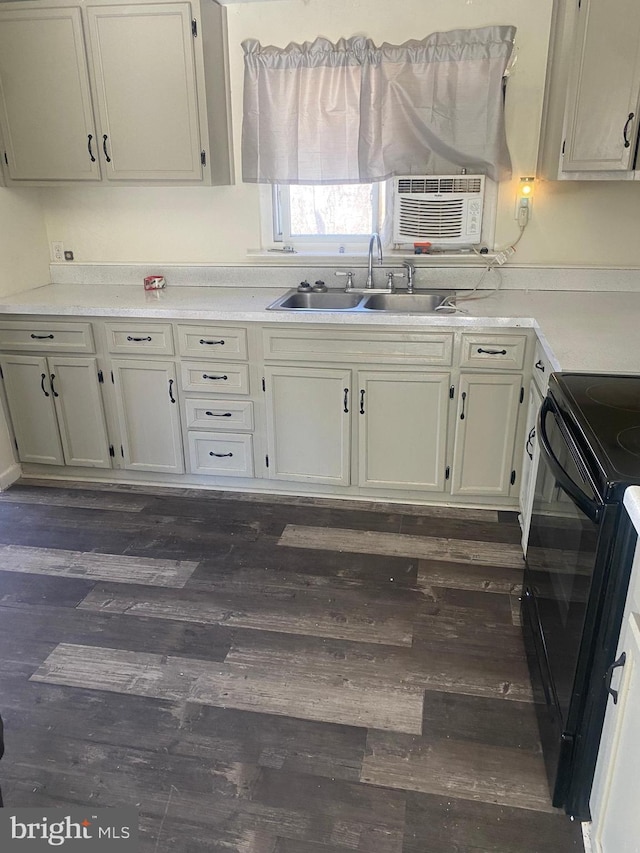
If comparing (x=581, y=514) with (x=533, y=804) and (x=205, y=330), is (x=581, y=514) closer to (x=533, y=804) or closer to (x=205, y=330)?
(x=533, y=804)

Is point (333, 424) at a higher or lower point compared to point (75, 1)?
lower

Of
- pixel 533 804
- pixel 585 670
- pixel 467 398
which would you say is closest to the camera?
pixel 585 670

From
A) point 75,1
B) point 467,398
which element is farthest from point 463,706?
point 75,1

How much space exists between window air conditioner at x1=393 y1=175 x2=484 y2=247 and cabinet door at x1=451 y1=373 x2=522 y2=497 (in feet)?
2.61

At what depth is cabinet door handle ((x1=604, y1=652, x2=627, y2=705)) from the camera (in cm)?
135

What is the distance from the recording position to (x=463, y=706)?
2.01 meters

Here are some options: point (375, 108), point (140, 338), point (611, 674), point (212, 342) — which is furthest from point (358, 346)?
→ point (611, 674)

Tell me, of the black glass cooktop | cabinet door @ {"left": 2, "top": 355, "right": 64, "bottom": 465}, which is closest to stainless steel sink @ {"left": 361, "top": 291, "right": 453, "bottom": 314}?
the black glass cooktop

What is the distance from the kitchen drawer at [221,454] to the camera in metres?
3.27

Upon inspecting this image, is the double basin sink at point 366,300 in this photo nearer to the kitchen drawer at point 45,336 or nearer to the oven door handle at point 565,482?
the kitchen drawer at point 45,336

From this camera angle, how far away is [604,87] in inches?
101

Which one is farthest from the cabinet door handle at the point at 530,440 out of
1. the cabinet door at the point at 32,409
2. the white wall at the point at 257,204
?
the cabinet door at the point at 32,409

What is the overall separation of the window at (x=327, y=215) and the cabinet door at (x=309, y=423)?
0.81m

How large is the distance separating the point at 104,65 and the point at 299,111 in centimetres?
93
